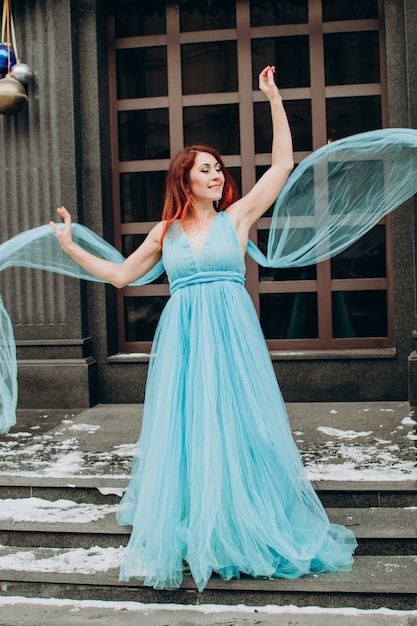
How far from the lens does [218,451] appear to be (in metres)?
3.68

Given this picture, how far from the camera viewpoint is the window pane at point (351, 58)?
7133 millimetres

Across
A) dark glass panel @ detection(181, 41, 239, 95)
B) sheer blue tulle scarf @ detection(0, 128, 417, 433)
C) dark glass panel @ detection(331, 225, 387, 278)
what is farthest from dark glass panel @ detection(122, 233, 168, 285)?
sheer blue tulle scarf @ detection(0, 128, 417, 433)

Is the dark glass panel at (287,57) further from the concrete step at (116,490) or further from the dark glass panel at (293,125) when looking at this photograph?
the concrete step at (116,490)

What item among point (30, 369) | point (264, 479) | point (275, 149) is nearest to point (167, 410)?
point (264, 479)

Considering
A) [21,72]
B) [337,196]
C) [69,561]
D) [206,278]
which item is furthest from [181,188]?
[21,72]

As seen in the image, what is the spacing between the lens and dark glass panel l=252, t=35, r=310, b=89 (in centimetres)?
723

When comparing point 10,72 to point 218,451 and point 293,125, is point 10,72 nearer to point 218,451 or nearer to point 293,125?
point 293,125

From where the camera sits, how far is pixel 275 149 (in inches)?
151

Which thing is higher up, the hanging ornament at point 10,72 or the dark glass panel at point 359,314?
the hanging ornament at point 10,72

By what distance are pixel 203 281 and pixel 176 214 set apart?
37cm

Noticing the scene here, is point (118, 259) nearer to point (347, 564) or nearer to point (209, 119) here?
point (347, 564)

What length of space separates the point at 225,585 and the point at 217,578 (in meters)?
0.06

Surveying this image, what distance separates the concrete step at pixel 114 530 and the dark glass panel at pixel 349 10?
15.6 feet

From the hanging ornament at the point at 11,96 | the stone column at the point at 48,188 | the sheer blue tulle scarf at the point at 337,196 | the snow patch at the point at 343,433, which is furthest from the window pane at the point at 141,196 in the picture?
the sheer blue tulle scarf at the point at 337,196
